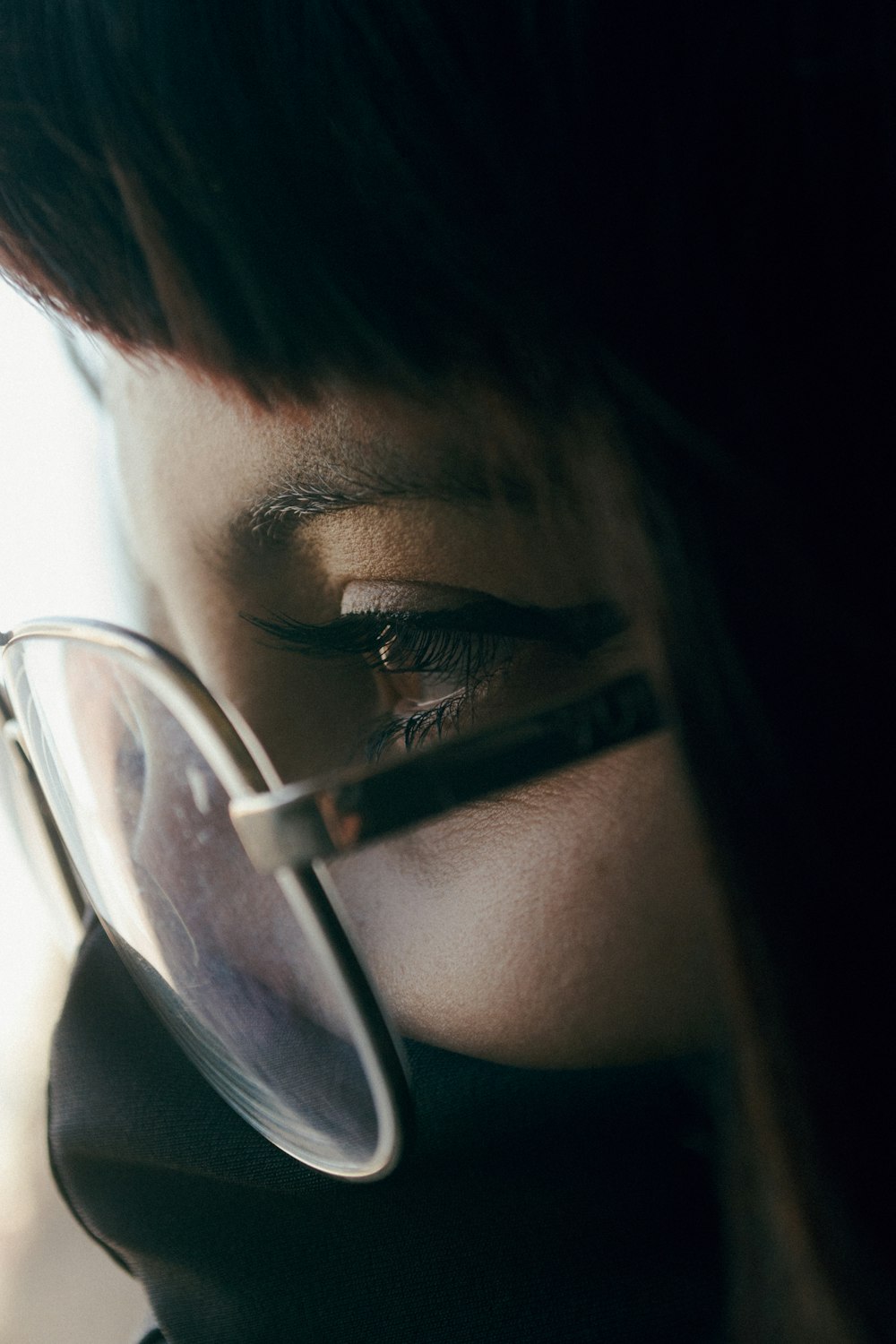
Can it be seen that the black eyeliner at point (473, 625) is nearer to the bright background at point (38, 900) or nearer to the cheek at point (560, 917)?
the cheek at point (560, 917)

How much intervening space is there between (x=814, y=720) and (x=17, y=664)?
54cm

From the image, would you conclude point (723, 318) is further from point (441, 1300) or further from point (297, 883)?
point (441, 1300)

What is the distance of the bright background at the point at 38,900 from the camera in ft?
2.00

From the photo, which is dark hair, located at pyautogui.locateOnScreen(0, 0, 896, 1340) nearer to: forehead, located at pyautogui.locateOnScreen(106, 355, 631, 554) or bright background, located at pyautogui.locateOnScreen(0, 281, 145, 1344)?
forehead, located at pyautogui.locateOnScreen(106, 355, 631, 554)

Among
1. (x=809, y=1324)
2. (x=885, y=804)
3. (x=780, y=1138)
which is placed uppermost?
(x=885, y=804)

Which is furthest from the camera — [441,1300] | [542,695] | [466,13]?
[441,1300]

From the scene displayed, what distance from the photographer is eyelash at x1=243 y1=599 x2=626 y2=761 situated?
1.48 ft

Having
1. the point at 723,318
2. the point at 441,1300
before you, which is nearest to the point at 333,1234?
the point at 441,1300

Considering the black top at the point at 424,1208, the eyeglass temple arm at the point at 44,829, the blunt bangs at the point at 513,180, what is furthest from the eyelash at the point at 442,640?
the eyeglass temple arm at the point at 44,829

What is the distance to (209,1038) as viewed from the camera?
689mm

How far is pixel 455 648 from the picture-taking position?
18.9 inches

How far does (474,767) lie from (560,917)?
12 centimetres

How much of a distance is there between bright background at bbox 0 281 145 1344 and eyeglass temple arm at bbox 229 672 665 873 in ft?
0.82

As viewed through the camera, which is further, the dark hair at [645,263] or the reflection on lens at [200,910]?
the reflection on lens at [200,910]
